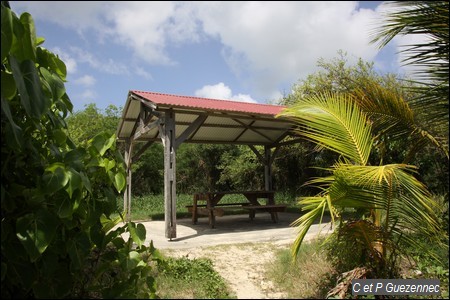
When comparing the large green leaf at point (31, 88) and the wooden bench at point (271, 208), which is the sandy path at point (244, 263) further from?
the large green leaf at point (31, 88)

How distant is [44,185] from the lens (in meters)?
2.23

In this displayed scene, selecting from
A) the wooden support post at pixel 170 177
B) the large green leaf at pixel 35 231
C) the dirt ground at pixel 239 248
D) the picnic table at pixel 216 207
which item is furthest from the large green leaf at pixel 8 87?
the picnic table at pixel 216 207

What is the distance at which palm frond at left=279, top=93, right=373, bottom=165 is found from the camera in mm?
3947

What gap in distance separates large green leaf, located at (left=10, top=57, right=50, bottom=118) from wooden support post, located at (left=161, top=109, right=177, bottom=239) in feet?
17.0

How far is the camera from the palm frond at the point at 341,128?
395 cm

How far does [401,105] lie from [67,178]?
3.45m

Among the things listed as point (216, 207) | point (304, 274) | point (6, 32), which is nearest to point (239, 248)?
point (304, 274)

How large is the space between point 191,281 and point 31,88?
3108mm

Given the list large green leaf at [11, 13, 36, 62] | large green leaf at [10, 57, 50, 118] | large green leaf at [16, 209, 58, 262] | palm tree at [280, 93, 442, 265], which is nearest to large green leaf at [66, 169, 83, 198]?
large green leaf at [16, 209, 58, 262]

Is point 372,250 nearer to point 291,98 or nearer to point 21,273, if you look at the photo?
point 21,273

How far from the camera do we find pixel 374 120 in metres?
4.36

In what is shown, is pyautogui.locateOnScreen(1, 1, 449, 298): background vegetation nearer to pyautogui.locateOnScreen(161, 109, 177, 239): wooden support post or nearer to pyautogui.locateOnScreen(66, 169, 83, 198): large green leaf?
pyautogui.locateOnScreen(66, 169, 83, 198): large green leaf

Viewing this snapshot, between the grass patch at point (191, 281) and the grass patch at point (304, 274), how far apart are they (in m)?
0.70

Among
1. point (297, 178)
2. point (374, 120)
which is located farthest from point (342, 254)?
point (297, 178)
